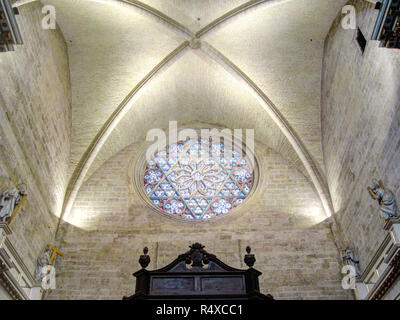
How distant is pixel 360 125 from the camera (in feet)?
31.8

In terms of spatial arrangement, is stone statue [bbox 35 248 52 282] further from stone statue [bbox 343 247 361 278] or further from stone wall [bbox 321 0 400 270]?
stone wall [bbox 321 0 400 270]

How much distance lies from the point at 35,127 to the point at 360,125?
699 cm

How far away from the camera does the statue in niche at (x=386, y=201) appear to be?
7.95 m

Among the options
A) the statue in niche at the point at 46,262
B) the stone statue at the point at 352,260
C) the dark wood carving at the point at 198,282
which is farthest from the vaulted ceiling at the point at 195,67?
the dark wood carving at the point at 198,282

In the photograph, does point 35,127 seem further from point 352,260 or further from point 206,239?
point 352,260

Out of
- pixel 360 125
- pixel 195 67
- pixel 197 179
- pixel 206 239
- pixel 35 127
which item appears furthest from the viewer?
pixel 197 179

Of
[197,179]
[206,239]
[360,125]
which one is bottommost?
[206,239]

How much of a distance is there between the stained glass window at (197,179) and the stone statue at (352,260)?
3435 millimetres

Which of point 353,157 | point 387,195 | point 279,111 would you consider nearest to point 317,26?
point 279,111

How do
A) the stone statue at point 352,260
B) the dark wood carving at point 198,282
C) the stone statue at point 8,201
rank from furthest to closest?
the stone statue at point 352,260
the stone statue at point 8,201
the dark wood carving at point 198,282

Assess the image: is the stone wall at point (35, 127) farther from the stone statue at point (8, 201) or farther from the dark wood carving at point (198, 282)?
the dark wood carving at point (198, 282)

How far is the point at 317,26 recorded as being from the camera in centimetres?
1164

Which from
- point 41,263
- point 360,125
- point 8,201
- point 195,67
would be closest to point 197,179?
point 195,67

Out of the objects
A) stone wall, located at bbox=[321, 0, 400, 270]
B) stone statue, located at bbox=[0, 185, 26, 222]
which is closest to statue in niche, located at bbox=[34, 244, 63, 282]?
stone statue, located at bbox=[0, 185, 26, 222]
